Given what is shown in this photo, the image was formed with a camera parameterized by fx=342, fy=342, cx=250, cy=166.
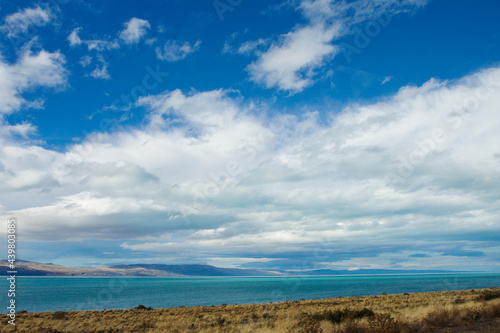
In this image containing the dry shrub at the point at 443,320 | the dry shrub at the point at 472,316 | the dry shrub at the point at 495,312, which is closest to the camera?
the dry shrub at the point at 443,320

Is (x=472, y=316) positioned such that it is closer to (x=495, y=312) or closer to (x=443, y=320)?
(x=443, y=320)

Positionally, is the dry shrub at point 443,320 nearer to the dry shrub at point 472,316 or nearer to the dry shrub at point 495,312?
the dry shrub at point 472,316

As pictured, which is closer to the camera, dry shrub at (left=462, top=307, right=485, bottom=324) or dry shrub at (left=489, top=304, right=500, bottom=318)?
dry shrub at (left=462, top=307, right=485, bottom=324)


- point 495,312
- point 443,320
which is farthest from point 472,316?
point 495,312

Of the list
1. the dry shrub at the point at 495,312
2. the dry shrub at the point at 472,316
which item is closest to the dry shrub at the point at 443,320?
the dry shrub at the point at 472,316

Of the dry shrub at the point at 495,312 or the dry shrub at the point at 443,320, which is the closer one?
the dry shrub at the point at 443,320

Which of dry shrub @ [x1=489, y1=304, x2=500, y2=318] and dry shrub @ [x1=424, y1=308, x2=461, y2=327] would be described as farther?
dry shrub @ [x1=489, y1=304, x2=500, y2=318]

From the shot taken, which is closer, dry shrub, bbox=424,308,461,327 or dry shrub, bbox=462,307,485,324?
dry shrub, bbox=424,308,461,327

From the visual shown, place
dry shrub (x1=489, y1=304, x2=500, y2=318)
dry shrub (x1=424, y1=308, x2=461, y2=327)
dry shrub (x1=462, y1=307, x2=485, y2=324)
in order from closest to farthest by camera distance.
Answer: dry shrub (x1=424, y1=308, x2=461, y2=327) < dry shrub (x1=462, y1=307, x2=485, y2=324) < dry shrub (x1=489, y1=304, x2=500, y2=318)

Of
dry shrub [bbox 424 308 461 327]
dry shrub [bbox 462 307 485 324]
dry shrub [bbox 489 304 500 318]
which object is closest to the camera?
dry shrub [bbox 424 308 461 327]

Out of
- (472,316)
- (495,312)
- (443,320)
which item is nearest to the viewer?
(443,320)

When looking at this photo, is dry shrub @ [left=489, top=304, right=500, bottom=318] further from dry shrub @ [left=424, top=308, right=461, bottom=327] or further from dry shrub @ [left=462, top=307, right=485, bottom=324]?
dry shrub @ [left=424, top=308, right=461, bottom=327]

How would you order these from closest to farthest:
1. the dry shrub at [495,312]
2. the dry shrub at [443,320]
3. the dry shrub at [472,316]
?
the dry shrub at [443,320]
the dry shrub at [472,316]
the dry shrub at [495,312]

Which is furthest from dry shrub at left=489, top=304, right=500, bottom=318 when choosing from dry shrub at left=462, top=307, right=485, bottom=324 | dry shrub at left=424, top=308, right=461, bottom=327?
dry shrub at left=424, top=308, right=461, bottom=327
